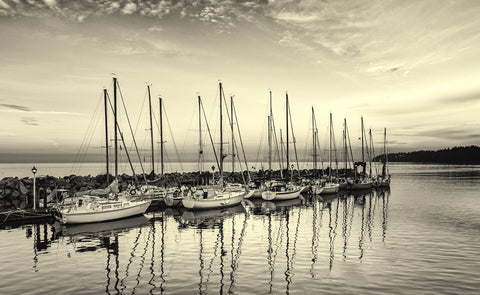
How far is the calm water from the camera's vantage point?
1583 cm

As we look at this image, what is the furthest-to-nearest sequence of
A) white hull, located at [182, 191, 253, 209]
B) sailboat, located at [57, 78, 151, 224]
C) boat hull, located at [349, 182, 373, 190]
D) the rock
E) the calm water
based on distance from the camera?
boat hull, located at [349, 182, 373, 190]
the rock
white hull, located at [182, 191, 253, 209]
sailboat, located at [57, 78, 151, 224]
the calm water

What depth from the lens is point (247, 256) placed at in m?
21.0

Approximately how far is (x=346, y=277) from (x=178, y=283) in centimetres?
830

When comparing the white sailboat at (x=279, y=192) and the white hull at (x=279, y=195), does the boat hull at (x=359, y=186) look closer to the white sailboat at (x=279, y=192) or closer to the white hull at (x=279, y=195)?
the white sailboat at (x=279, y=192)

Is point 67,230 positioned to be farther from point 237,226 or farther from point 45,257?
point 237,226

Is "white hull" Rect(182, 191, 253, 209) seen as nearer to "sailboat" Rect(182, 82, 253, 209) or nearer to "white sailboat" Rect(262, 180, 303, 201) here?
"sailboat" Rect(182, 82, 253, 209)

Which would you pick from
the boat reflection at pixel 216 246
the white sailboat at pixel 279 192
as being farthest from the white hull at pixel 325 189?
the boat reflection at pixel 216 246

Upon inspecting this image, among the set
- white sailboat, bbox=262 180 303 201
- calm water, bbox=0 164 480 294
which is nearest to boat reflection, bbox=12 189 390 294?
calm water, bbox=0 164 480 294

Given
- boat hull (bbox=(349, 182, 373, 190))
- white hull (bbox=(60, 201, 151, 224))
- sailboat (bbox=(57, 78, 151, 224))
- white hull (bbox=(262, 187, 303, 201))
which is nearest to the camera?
white hull (bbox=(60, 201, 151, 224))

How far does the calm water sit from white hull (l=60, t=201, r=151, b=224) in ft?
2.71

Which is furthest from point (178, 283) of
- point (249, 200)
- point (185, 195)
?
point (249, 200)

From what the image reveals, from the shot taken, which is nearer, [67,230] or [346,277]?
[346,277]

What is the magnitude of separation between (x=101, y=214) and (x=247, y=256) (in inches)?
693

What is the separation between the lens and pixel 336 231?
2919 cm
